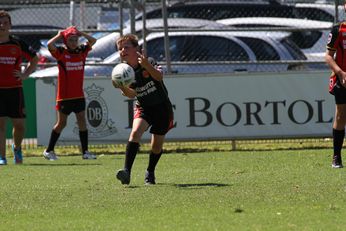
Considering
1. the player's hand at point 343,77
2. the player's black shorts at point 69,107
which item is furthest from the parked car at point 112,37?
the player's hand at point 343,77

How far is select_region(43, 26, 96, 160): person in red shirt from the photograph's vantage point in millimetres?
15250

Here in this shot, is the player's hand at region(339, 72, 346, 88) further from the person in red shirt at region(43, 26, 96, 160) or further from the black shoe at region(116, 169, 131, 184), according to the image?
the person in red shirt at region(43, 26, 96, 160)

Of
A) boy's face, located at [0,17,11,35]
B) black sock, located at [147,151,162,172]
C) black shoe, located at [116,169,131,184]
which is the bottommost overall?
black shoe, located at [116,169,131,184]

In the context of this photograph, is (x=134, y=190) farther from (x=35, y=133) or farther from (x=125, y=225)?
(x=35, y=133)

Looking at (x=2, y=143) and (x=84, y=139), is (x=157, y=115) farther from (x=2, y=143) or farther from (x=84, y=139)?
(x=84, y=139)

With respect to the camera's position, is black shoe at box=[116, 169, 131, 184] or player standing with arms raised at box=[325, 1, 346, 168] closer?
black shoe at box=[116, 169, 131, 184]

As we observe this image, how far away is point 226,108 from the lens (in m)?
16.7

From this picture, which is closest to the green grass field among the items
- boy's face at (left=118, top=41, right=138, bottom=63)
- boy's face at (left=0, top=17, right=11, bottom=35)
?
boy's face at (left=118, top=41, right=138, bottom=63)

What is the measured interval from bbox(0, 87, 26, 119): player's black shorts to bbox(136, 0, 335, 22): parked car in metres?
8.59

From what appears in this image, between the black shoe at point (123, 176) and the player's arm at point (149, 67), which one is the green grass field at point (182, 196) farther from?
the player's arm at point (149, 67)

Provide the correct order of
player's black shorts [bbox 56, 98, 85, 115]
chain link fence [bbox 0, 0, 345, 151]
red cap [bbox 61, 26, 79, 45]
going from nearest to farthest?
red cap [bbox 61, 26, 79, 45] → player's black shorts [bbox 56, 98, 85, 115] → chain link fence [bbox 0, 0, 345, 151]

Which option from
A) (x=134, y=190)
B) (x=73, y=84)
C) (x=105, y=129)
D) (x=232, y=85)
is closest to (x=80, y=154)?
(x=105, y=129)

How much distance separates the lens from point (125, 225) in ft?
25.9

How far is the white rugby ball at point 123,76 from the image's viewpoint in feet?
34.0
